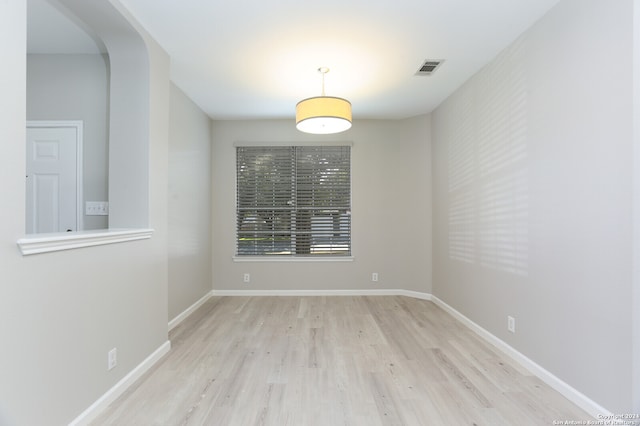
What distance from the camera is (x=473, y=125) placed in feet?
10.9

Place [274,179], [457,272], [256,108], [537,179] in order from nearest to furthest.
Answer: [537,179]
[457,272]
[256,108]
[274,179]

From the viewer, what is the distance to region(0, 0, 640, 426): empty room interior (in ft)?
5.47

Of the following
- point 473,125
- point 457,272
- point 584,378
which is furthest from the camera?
point 457,272

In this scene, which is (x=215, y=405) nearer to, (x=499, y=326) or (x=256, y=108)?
(x=499, y=326)

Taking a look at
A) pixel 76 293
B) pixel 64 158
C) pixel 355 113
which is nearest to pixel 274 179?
pixel 355 113

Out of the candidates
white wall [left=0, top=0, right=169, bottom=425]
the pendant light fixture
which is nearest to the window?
the pendant light fixture

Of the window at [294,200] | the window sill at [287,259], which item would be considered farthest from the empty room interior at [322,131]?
the window at [294,200]

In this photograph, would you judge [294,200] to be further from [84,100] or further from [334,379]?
[334,379]

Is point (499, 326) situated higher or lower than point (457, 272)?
lower

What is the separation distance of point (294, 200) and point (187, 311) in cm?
206

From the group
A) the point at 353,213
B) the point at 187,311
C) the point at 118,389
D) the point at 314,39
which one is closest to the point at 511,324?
the point at 353,213

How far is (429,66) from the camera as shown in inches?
123

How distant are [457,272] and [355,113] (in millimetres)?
2490

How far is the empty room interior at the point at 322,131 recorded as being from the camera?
167 cm
